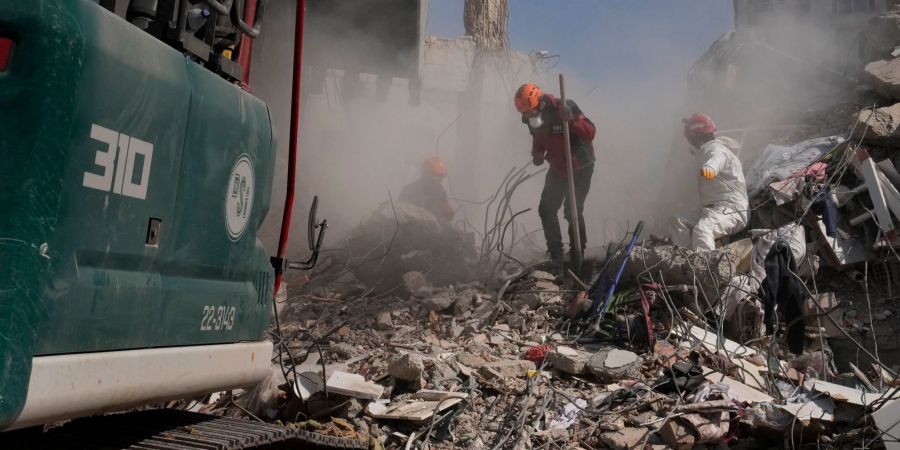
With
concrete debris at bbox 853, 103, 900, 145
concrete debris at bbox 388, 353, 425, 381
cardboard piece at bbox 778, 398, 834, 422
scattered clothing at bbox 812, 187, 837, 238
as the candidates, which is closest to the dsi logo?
concrete debris at bbox 388, 353, 425, 381

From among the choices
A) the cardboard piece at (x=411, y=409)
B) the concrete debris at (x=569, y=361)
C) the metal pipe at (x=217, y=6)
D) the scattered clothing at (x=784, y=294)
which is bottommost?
the cardboard piece at (x=411, y=409)

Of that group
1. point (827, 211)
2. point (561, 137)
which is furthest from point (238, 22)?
point (827, 211)

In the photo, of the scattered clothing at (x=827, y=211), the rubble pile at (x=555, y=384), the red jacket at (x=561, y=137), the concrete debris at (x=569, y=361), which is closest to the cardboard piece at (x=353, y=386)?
the rubble pile at (x=555, y=384)

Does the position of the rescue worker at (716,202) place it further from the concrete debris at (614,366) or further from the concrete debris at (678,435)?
the concrete debris at (678,435)

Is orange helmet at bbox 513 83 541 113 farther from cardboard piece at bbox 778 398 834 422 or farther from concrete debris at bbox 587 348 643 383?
cardboard piece at bbox 778 398 834 422

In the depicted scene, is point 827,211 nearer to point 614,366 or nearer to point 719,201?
point 719,201

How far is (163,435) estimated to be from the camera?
242 cm

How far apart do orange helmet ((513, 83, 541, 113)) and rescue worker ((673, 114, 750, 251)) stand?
190cm

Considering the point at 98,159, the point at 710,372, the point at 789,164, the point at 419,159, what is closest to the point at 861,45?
the point at 789,164

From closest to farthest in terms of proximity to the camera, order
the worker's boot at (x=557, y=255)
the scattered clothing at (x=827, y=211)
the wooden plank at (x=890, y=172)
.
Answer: the scattered clothing at (x=827, y=211) → the wooden plank at (x=890, y=172) → the worker's boot at (x=557, y=255)

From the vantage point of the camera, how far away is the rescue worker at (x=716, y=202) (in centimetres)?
767

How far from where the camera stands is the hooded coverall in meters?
8.27

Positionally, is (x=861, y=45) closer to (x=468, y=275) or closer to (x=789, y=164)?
(x=789, y=164)

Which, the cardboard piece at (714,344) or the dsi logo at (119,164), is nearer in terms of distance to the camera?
the dsi logo at (119,164)
